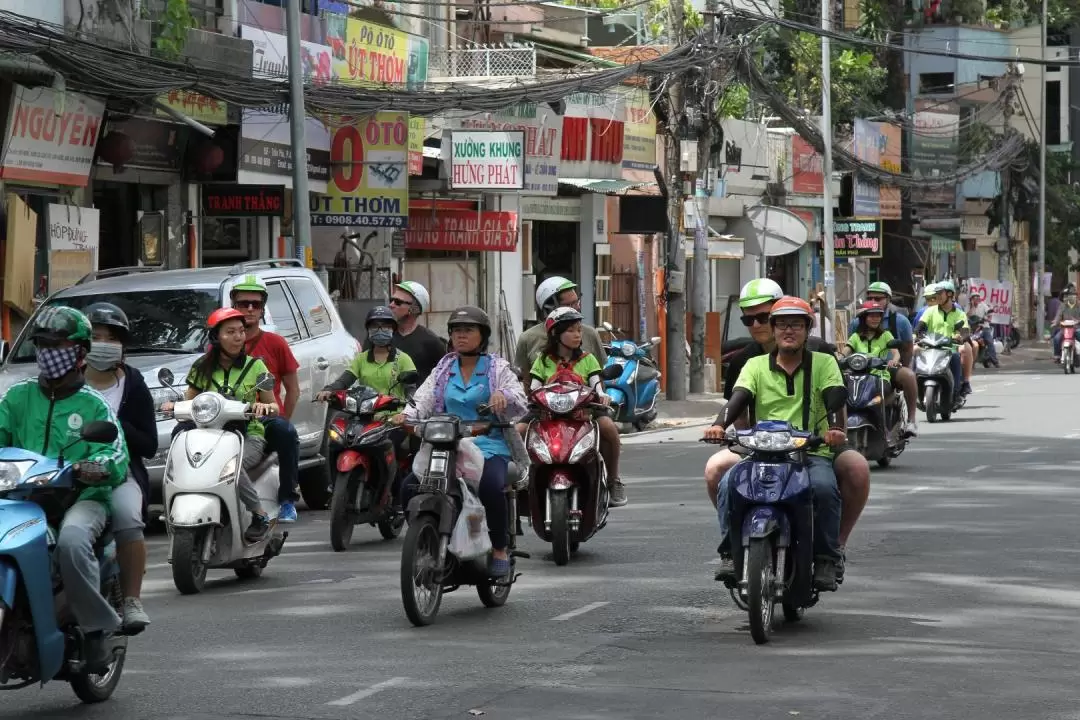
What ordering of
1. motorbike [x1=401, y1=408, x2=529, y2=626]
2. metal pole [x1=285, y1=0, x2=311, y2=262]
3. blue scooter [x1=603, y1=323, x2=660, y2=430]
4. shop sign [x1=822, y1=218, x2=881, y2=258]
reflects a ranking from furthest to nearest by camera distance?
shop sign [x1=822, y1=218, x2=881, y2=258]
blue scooter [x1=603, y1=323, x2=660, y2=430]
metal pole [x1=285, y1=0, x2=311, y2=262]
motorbike [x1=401, y1=408, x2=529, y2=626]

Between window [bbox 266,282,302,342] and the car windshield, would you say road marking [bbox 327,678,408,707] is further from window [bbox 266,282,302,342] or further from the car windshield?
window [bbox 266,282,302,342]

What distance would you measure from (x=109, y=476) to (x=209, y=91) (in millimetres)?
13697

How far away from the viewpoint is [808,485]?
898 cm

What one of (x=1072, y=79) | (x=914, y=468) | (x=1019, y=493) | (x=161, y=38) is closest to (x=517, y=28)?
(x=161, y=38)

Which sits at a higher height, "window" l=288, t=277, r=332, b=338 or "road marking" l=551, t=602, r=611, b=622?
"window" l=288, t=277, r=332, b=338

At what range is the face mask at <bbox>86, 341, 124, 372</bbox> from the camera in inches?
356

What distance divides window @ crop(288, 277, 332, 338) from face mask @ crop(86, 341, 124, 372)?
282 inches

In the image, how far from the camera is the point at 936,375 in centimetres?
2489

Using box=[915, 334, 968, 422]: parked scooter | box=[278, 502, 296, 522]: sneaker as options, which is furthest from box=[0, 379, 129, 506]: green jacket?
box=[915, 334, 968, 422]: parked scooter

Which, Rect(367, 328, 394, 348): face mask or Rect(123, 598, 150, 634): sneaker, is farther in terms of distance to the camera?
Rect(367, 328, 394, 348): face mask

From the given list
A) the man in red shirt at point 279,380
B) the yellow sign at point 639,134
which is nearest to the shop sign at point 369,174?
the yellow sign at point 639,134

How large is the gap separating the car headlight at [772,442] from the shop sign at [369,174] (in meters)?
16.5

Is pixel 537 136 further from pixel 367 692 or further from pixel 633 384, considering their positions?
pixel 367 692

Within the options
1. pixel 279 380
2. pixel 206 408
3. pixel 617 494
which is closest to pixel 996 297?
pixel 617 494
